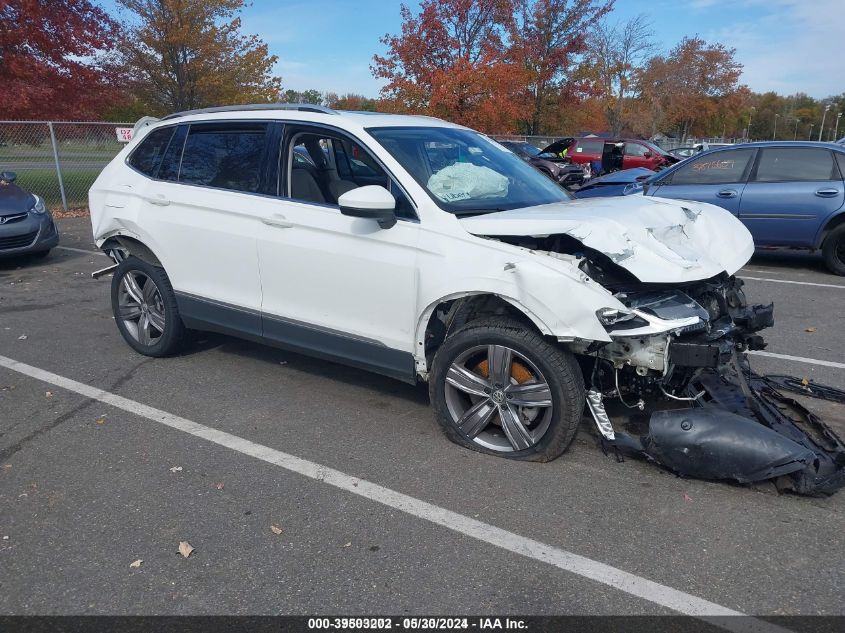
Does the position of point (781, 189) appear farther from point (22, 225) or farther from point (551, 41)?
point (551, 41)

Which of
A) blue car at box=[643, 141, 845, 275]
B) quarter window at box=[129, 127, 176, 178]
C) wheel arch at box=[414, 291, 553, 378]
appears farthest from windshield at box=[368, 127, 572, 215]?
blue car at box=[643, 141, 845, 275]

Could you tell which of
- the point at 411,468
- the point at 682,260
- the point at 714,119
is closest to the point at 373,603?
the point at 411,468

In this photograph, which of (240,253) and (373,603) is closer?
(373,603)

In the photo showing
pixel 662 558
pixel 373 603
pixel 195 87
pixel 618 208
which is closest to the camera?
pixel 373 603

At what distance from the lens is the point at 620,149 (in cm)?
2047

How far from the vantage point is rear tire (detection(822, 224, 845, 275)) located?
8492mm

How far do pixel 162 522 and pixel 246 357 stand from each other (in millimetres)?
2456

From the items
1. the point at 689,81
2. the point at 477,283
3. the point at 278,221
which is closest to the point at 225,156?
the point at 278,221

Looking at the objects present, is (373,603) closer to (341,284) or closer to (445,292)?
(445,292)

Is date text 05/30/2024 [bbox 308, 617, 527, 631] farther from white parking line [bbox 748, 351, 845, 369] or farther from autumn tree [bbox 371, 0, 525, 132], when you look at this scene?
autumn tree [bbox 371, 0, 525, 132]

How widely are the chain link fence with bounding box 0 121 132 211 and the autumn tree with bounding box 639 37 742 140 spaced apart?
36.8 m

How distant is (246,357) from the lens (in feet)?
18.3

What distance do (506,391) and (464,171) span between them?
1.49 meters

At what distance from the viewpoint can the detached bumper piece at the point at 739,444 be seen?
3223mm
